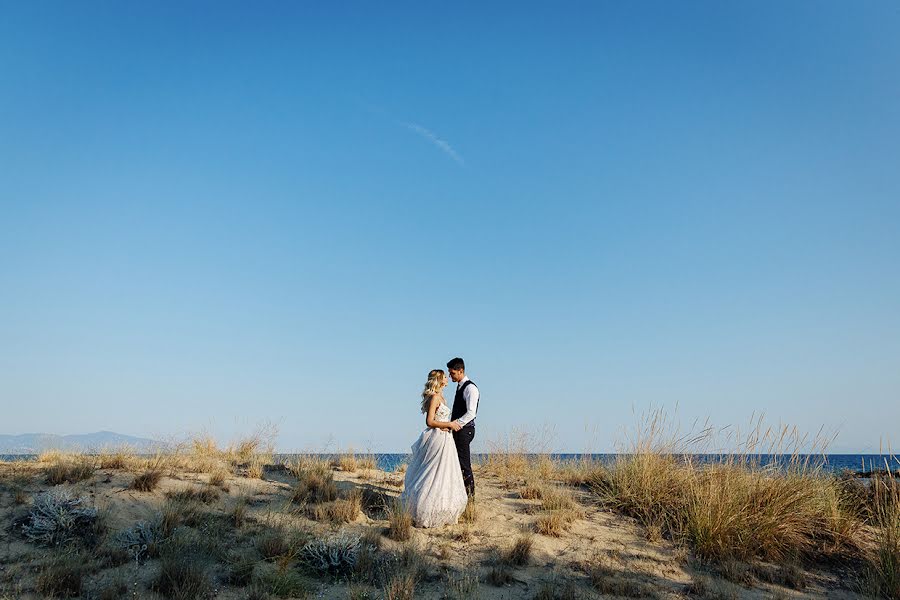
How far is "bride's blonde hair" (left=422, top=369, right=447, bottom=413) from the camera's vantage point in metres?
9.38

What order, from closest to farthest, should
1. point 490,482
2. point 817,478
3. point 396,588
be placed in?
point 396,588 → point 817,478 → point 490,482

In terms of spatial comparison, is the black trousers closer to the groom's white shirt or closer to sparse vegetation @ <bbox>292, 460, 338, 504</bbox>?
the groom's white shirt

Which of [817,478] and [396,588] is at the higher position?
[817,478]

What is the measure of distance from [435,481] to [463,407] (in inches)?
53.9

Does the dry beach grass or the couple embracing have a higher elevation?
the couple embracing

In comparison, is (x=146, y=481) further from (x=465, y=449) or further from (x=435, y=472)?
(x=465, y=449)

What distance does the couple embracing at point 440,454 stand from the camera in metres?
8.88

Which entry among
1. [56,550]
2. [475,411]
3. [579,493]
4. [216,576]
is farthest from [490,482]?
[56,550]

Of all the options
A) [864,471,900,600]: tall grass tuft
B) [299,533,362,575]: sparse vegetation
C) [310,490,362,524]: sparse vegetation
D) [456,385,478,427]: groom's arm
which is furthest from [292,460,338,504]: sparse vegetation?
[864,471,900,600]: tall grass tuft

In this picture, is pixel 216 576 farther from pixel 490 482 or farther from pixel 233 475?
pixel 490 482

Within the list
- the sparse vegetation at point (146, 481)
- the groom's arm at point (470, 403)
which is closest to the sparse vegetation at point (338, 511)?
the groom's arm at point (470, 403)

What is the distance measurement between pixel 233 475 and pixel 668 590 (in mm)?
7863

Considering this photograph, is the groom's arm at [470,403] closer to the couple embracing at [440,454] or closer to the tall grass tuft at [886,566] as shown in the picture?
the couple embracing at [440,454]

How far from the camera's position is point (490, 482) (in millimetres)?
12320
